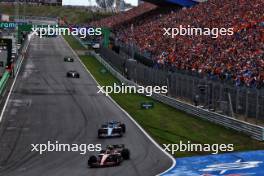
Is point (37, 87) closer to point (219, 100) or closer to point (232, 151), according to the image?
point (219, 100)

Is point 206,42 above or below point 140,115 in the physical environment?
above

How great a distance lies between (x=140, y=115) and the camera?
3584cm

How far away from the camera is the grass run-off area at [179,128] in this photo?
1060 inches

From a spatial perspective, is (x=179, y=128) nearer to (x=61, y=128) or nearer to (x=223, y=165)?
(x=61, y=128)

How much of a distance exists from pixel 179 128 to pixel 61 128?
572 centimetres

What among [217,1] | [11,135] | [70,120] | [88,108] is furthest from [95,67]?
[11,135]

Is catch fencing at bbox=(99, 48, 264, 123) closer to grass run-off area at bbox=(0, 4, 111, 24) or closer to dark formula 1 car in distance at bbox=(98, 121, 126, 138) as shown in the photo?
dark formula 1 car in distance at bbox=(98, 121, 126, 138)

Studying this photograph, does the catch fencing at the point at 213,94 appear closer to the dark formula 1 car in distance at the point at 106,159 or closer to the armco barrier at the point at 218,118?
the armco barrier at the point at 218,118

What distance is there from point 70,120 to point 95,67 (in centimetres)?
3563

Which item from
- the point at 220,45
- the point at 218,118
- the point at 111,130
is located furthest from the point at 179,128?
the point at 220,45

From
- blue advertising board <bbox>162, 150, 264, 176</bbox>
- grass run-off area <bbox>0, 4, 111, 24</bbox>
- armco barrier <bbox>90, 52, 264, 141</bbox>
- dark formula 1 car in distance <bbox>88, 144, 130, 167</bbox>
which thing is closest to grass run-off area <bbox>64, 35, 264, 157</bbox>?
armco barrier <bbox>90, 52, 264, 141</bbox>

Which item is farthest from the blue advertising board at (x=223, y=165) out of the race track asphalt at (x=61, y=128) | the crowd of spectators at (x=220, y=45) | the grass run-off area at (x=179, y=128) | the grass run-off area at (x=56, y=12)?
the grass run-off area at (x=56, y=12)

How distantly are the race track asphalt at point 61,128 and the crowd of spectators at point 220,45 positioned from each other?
19.8 feet

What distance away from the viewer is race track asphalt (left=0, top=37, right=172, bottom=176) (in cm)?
2177
